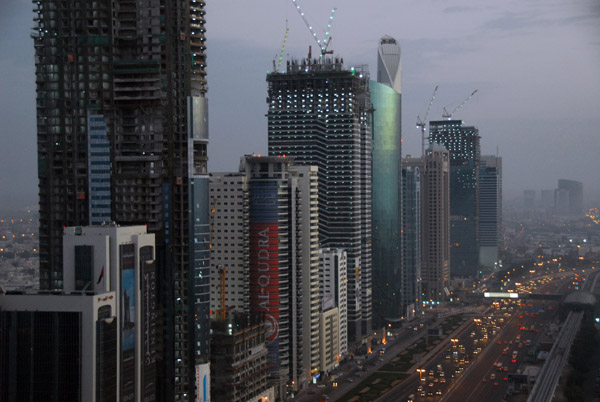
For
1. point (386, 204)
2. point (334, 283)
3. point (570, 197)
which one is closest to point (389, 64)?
point (386, 204)

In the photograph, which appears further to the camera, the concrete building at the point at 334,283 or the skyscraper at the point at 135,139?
the concrete building at the point at 334,283

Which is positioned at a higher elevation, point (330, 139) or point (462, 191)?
point (330, 139)

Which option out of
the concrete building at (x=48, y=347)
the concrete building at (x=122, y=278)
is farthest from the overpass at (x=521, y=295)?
the concrete building at (x=48, y=347)

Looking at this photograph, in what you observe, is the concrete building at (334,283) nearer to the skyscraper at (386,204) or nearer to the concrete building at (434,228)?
the skyscraper at (386,204)

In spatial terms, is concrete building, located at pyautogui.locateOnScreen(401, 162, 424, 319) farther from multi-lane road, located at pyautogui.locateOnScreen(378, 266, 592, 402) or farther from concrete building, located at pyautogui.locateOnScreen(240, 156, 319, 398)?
concrete building, located at pyautogui.locateOnScreen(240, 156, 319, 398)

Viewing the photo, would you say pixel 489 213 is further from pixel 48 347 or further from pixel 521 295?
pixel 48 347

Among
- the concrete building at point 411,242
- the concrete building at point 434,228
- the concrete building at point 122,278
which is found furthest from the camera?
the concrete building at point 434,228

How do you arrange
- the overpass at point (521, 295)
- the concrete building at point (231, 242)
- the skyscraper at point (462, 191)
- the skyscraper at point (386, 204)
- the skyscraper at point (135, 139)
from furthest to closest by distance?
1. the skyscraper at point (462, 191)
2. the overpass at point (521, 295)
3. the skyscraper at point (386, 204)
4. the concrete building at point (231, 242)
5. the skyscraper at point (135, 139)
